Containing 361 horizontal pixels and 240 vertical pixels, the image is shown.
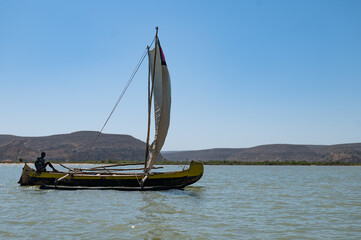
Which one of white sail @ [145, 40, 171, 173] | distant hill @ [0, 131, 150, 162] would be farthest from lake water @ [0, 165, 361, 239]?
distant hill @ [0, 131, 150, 162]

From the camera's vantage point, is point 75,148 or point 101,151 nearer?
point 101,151

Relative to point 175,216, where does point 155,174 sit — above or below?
above

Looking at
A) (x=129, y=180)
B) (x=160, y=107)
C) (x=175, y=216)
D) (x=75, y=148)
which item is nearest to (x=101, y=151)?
(x=75, y=148)

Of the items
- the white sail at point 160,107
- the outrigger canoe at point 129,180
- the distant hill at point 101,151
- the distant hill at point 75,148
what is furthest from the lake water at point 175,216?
the distant hill at point 75,148

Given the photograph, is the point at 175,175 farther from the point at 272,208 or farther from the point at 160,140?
the point at 272,208

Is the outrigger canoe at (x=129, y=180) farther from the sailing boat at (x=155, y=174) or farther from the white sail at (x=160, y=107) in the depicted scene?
the white sail at (x=160, y=107)

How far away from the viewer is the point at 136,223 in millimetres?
15102

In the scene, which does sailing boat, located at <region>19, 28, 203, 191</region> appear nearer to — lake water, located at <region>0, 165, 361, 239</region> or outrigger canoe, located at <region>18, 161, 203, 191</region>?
outrigger canoe, located at <region>18, 161, 203, 191</region>

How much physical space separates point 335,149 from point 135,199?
190 m

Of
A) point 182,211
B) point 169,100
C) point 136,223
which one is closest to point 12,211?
point 136,223

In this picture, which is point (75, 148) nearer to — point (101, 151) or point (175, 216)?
point (101, 151)

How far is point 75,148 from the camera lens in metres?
167

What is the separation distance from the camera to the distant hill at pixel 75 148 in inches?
5891

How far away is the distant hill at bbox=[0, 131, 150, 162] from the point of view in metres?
150
